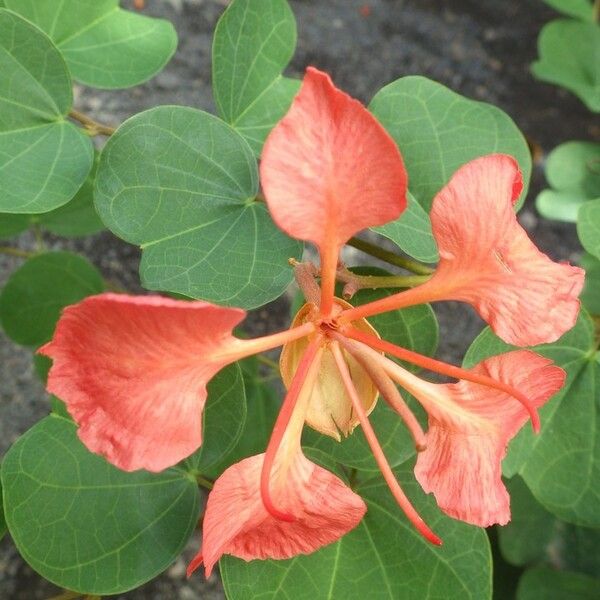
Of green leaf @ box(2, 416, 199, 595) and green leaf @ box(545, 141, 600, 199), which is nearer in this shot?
green leaf @ box(2, 416, 199, 595)

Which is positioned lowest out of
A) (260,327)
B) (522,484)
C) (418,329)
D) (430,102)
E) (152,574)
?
(260,327)

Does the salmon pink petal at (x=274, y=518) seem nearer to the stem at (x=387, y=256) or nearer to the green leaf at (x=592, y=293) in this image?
the stem at (x=387, y=256)

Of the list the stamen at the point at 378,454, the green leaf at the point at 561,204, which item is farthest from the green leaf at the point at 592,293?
the stamen at the point at 378,454

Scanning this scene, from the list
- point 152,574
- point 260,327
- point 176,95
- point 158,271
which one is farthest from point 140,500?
point 176,95

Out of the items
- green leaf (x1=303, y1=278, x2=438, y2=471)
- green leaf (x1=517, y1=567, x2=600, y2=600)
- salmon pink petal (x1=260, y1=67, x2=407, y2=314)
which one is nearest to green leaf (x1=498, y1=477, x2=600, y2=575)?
green leaf (x1=517, y1=567, x2=600, y2=600)

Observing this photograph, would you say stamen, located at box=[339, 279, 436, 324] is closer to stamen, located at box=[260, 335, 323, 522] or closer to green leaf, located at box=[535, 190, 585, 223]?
stamen, located at box=[260, 335, 323, 522]

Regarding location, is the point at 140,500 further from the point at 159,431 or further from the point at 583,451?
the point at 583,451
